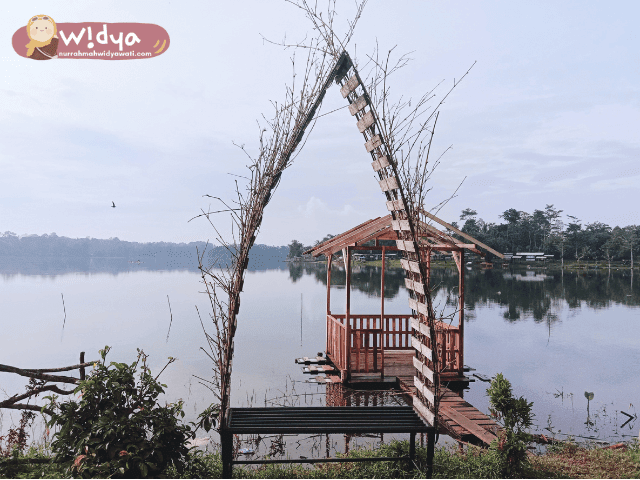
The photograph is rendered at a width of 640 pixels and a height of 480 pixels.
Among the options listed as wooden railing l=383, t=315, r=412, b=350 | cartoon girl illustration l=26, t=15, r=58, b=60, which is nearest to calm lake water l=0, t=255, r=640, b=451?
wooden railing l=383, t=315, r=412, b=350

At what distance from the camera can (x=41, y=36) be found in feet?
19.4

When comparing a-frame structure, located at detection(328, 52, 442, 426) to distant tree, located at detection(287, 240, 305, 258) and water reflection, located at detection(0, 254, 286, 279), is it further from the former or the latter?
distant tree, located at detection(287, 240, 305, 258)

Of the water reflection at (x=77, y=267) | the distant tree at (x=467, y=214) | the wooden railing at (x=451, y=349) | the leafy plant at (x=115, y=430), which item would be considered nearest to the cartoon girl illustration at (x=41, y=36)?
the leafy plant at (x=115, y=430)

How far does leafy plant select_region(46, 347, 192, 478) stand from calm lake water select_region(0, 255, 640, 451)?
2.21 metres

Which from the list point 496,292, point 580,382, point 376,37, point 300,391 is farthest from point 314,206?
point 496,292

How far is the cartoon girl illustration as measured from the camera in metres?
5.79

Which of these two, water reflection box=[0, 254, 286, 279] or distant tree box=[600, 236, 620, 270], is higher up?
distant tree box=[600, 236, 620, 270]

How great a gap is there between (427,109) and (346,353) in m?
5.53

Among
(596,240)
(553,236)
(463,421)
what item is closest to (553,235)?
(553,236)

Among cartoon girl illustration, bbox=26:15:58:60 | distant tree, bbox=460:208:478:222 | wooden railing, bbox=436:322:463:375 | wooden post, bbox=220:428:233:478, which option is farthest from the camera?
distant tree, bbox=460:208:478:222

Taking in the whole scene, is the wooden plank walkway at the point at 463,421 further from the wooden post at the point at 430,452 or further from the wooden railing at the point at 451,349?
the wooden post at the point at 430,452

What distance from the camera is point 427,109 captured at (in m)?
3.90

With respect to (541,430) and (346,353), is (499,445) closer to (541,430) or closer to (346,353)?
(541,430)

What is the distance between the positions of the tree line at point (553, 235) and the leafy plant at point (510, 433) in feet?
214
